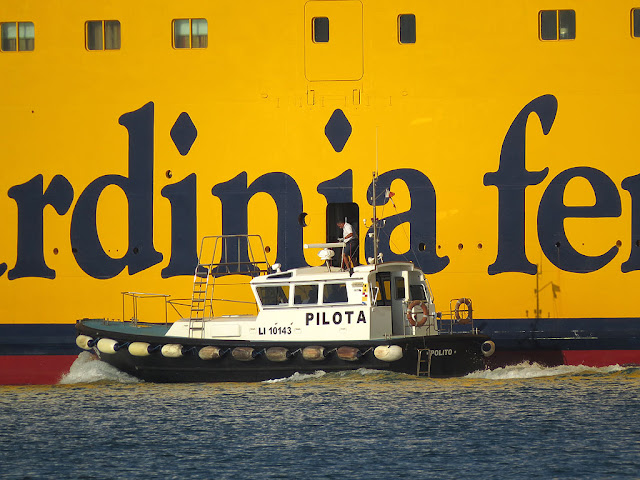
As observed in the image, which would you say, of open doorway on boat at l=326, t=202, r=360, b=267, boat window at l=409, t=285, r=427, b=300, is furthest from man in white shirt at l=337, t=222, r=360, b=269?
boat window at l=409, t=285, r=427, b=300

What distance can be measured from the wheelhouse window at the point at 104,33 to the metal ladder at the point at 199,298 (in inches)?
160

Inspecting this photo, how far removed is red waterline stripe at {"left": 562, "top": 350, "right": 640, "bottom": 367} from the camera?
18.5 meters

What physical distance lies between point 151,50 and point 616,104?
7.69 meters

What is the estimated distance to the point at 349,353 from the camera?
703 inches

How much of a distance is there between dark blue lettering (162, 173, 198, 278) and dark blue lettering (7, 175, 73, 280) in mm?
1734

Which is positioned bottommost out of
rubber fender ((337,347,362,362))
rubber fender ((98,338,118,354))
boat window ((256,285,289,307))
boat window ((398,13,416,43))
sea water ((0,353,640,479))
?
sea water ((0,353,640,479))

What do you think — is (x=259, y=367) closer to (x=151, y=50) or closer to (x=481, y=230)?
(x=481, y=230)

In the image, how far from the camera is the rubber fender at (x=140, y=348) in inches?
720

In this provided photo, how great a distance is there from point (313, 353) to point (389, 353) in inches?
45.4

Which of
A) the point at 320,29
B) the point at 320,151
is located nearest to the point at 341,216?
the point at 320,151

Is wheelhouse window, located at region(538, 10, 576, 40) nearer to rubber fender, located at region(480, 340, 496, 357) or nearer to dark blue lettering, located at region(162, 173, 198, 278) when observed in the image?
rubber fender, located at region(480, 340, 496, 357)

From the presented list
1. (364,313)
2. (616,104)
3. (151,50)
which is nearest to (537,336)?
(364,313)

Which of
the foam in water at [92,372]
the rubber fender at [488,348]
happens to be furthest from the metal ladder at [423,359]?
the foam in water at [92,372]

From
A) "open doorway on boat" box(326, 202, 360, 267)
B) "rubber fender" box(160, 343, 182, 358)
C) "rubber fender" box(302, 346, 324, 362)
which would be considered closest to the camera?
"rubber fender" box(302, 346, 324, 362)
